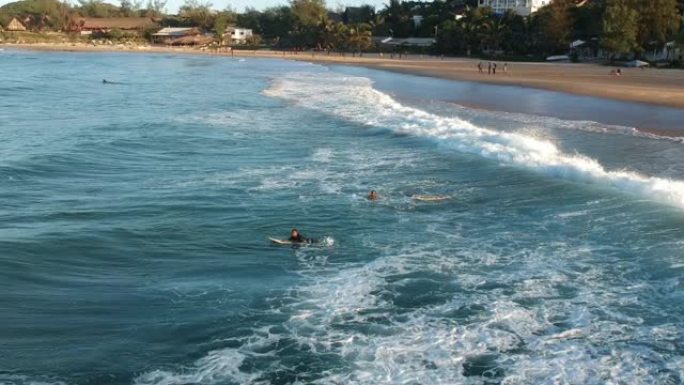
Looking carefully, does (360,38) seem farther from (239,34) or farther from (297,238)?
(297,238)

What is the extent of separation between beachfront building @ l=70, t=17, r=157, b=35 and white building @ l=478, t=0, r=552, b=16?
73.4 meters

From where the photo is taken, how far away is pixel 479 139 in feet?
76.2

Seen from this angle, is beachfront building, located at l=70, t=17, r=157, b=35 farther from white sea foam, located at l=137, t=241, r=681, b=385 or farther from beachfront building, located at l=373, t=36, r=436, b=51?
white sea foam, located at l=137, t=241, r=681, b=385

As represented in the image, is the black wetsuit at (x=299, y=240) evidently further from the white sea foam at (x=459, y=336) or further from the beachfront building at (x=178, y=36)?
the beachfront building at (x=178, y=36)

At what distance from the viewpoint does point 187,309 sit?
9281 mm

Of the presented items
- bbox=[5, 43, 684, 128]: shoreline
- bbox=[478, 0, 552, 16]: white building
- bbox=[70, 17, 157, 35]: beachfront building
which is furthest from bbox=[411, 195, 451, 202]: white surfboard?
bbox=[70, 17, 157, 35]: beachfront building

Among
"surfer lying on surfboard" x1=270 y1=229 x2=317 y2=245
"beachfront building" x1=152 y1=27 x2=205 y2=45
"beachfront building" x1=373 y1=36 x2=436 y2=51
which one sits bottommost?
"surfer lying on surfboard" x1=270 y1=229 x2=317 y2=245

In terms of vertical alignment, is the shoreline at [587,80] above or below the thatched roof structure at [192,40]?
below

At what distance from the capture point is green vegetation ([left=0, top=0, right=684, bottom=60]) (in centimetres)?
6562

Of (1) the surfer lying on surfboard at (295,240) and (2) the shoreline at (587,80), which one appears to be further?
(2) the shoreline at (587,80)

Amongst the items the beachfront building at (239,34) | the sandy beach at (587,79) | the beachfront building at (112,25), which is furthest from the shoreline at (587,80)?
the beachfront building at (112,25)

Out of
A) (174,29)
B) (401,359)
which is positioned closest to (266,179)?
→ (401,359)

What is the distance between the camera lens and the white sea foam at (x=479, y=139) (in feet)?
51.9

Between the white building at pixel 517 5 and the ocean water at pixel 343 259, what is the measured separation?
78.7 metres
